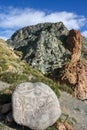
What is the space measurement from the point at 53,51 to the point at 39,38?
3.71 m

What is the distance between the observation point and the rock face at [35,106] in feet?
72.1

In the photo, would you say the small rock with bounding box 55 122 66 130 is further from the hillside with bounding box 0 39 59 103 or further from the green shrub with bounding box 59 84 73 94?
the green shrub with bounding box 59 84 73 94

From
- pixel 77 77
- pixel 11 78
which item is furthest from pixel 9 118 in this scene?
pixel 77 77

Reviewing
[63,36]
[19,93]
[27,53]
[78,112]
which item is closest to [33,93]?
[19,93]

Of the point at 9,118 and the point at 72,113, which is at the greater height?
the point at 9,118

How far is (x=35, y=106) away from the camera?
22578mm

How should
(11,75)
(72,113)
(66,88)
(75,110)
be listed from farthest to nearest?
(66,88) < (11,75) < (75,110) < (72,113)

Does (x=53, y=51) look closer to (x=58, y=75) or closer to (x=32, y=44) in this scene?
(x=32, y=44)

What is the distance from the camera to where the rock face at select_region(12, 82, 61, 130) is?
866 inches

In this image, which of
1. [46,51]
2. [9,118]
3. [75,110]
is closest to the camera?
[9,118]

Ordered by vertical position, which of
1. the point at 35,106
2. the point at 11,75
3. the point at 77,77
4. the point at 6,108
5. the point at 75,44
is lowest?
the point at 6,108

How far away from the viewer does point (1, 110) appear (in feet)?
78.5

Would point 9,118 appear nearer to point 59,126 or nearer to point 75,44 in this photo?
point 59,126

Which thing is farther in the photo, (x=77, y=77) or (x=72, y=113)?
(x=77, y=77)
